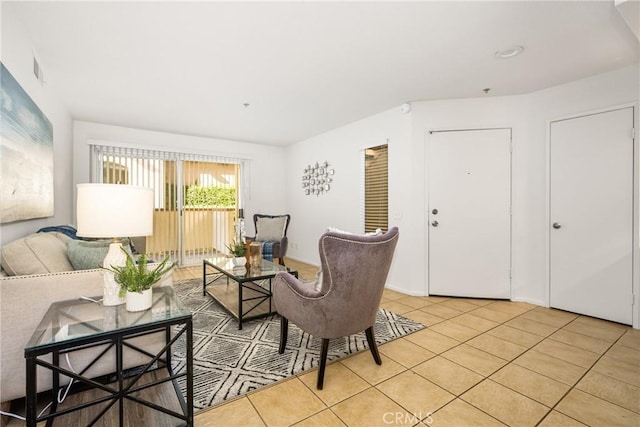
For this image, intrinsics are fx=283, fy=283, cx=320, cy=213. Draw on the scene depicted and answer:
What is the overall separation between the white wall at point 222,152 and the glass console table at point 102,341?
12.3ft

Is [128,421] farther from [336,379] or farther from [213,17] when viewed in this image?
[213,17]

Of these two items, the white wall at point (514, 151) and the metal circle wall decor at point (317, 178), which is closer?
the white wall at point (514, 151)

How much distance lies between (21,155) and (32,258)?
800 millimetres

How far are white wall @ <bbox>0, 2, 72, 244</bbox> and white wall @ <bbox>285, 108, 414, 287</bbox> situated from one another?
11.7 ft

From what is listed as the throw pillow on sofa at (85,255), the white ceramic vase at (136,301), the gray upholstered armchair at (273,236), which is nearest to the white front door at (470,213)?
the gray upholstered armchair at (273,236)

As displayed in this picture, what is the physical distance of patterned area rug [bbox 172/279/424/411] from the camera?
5.75ft

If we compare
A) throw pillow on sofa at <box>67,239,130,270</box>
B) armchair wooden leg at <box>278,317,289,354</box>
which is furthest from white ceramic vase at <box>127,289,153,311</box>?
armchair wooden leg at <box>278,317,289,354</box>

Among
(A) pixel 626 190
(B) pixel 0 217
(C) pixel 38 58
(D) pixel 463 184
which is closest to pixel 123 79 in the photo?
(C) pixel 38 58

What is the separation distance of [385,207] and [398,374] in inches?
94.4

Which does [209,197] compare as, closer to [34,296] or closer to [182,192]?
[182,192]

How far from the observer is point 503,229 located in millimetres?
3357

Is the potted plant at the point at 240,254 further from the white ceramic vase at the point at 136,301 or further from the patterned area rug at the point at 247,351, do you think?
the white ceramic vase at the point at 136,301

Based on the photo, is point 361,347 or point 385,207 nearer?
point 361,347

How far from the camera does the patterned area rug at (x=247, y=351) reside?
175 cm
